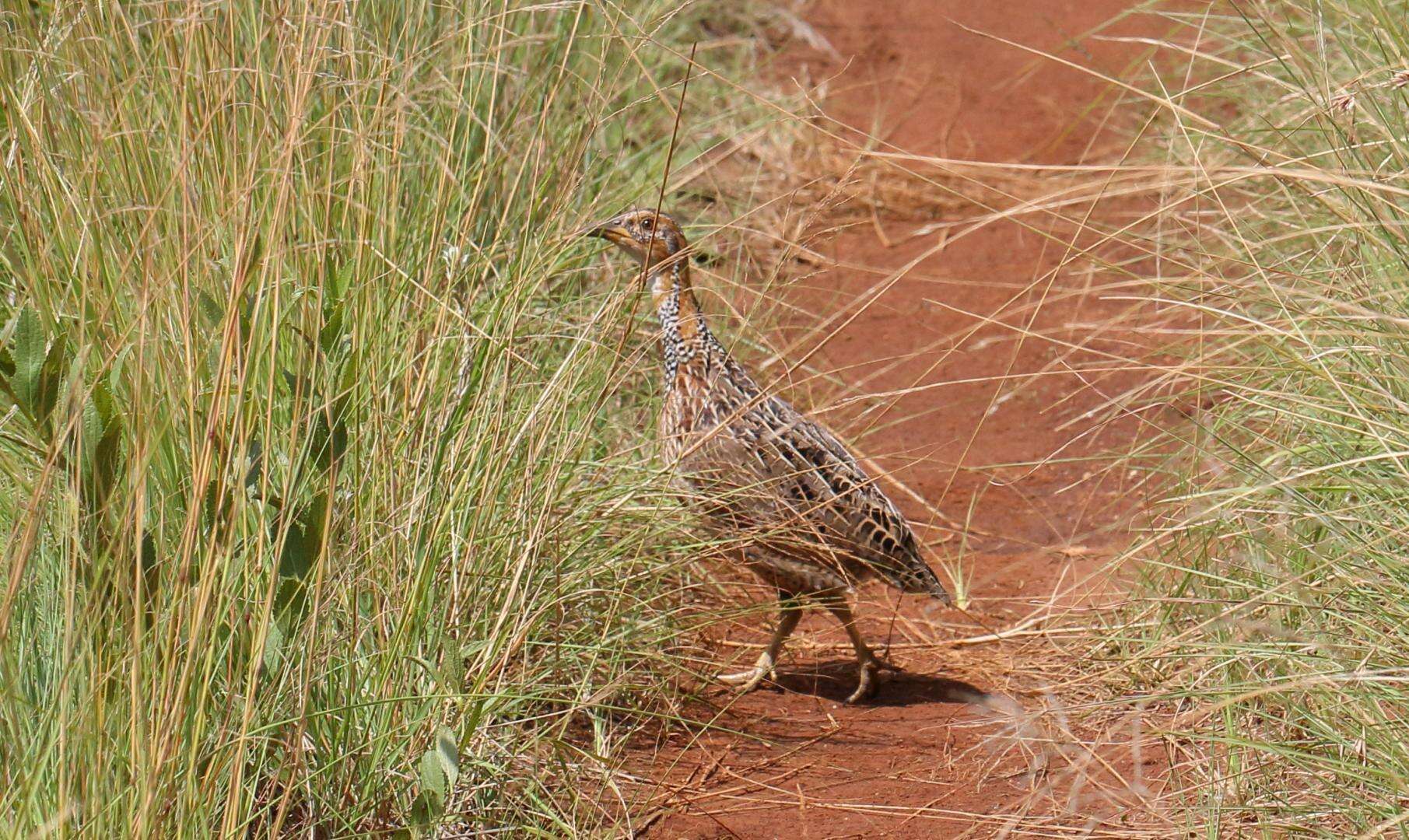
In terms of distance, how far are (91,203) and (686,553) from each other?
1.89 meters

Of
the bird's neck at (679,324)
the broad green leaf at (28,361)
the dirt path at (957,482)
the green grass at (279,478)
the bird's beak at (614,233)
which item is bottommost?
the dirt path at (957,482)

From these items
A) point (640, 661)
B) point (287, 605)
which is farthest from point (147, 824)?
point (640, 661)

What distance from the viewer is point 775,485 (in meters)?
4.24

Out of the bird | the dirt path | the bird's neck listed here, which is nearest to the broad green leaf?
the dirt path

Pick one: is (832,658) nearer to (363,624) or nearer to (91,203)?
(363,624)

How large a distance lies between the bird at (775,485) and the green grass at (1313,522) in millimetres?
859

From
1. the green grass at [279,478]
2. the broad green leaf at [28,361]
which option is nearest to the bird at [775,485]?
the green grass at [279,478]

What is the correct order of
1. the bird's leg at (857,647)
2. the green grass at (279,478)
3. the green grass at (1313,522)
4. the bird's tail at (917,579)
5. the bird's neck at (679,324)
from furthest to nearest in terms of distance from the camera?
the bird's neck at (679,324) < the bird's tail at (917,579) < the bird's leg at (857,647) < the green grass at (1313,522) < the green grass at (279,478)

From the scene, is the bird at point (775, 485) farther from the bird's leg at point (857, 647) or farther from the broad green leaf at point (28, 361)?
the broad green leaf at point (28, 361)

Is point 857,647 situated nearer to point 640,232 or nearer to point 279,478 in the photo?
point 640,232

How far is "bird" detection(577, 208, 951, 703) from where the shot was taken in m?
4.17

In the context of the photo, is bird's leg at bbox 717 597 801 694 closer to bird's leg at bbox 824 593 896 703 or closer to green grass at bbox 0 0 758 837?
bird's leg at bbox 824 593 896 703

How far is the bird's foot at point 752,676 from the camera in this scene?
4078 mm

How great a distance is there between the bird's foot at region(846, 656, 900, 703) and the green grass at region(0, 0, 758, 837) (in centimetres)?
60
